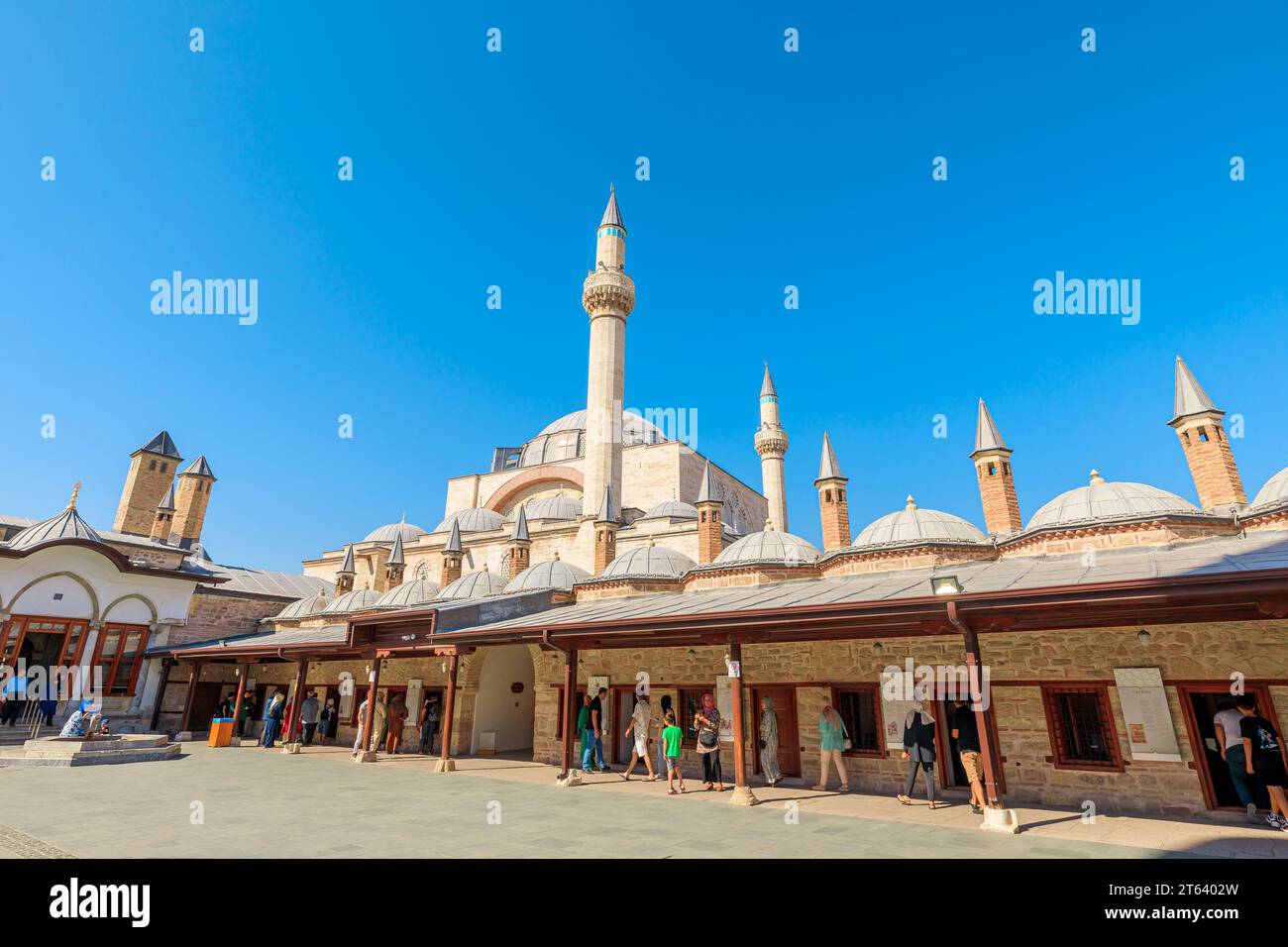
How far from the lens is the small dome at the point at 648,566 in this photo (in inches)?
664

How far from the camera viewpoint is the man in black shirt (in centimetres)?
727

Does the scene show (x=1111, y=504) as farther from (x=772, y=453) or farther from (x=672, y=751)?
(x=772, y=453)

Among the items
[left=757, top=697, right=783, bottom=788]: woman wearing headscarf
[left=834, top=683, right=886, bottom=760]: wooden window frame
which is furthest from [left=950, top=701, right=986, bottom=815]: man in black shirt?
[left=757, top=697, right=783, bottom=788]: woman wearing headscarf

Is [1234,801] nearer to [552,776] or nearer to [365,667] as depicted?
[552,776]

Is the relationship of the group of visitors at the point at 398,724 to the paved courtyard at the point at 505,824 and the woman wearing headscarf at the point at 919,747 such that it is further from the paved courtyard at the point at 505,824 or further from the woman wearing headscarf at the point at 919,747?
the woman wearing headscarf at the point at 919,747

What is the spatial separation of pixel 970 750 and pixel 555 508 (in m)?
23.2

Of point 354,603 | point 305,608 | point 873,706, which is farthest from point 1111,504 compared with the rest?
point 305,608

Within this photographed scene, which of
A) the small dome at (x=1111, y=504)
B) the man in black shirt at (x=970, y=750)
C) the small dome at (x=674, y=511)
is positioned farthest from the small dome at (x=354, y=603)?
the small dome at (x=1111, y=504)

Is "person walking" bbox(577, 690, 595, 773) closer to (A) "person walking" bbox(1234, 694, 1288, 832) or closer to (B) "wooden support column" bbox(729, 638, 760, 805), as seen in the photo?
(B) "wooden support column" bbox(729, 638, 760, 805)

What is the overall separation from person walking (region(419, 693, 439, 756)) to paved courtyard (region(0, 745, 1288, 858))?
16.7 feet

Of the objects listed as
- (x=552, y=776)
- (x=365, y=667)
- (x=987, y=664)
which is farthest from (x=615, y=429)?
(x=987, y=664)

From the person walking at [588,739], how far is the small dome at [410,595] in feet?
33.1

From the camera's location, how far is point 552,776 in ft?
36.4
